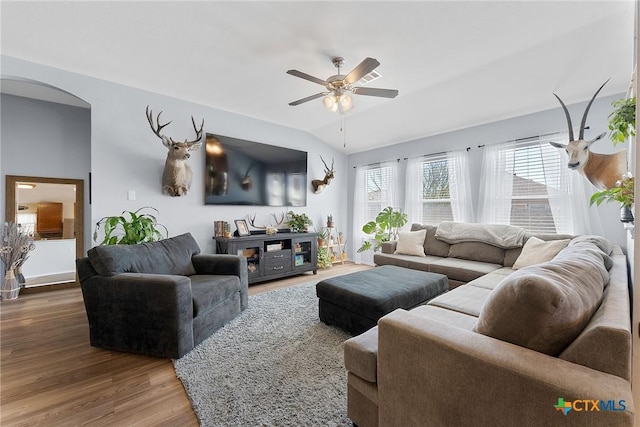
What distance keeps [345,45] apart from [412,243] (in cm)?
275

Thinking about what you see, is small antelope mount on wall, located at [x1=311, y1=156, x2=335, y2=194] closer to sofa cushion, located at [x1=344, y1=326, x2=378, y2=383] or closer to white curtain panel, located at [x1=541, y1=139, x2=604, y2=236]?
white curtain panel, located at [x1=541, y1=139, x2=604, y2=236]

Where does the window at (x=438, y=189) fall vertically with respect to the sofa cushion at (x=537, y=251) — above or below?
above

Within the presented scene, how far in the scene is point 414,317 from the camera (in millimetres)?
1099

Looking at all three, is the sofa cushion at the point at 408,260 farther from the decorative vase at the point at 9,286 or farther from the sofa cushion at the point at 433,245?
the decorative vase at the point at 9,286

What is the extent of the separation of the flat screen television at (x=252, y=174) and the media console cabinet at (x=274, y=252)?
68 centimetres

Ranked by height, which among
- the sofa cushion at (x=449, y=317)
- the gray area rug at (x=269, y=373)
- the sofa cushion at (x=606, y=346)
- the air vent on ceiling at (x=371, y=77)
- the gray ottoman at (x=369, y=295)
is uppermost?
the air vent on ceiling at (x=371, y=77)

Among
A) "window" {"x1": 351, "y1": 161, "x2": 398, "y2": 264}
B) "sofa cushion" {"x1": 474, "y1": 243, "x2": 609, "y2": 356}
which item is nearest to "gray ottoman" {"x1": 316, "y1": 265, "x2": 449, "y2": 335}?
"sofa cushion" {"x1": 474, "y1": 243, "x2": 609, "y2": 356}

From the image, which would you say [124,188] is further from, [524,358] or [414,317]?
[524,358]

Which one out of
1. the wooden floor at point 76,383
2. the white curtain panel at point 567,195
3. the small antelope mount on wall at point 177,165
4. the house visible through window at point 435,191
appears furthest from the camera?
the house visible through window at point 435,191

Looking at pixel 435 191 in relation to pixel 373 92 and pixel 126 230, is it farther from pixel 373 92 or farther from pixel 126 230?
pixel 126 230

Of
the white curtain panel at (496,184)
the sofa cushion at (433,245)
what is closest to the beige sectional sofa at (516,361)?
the sofa cushion at (433,245)

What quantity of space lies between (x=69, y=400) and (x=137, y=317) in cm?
55

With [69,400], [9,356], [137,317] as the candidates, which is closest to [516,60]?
[137,317]

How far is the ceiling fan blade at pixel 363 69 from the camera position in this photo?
204 cm
